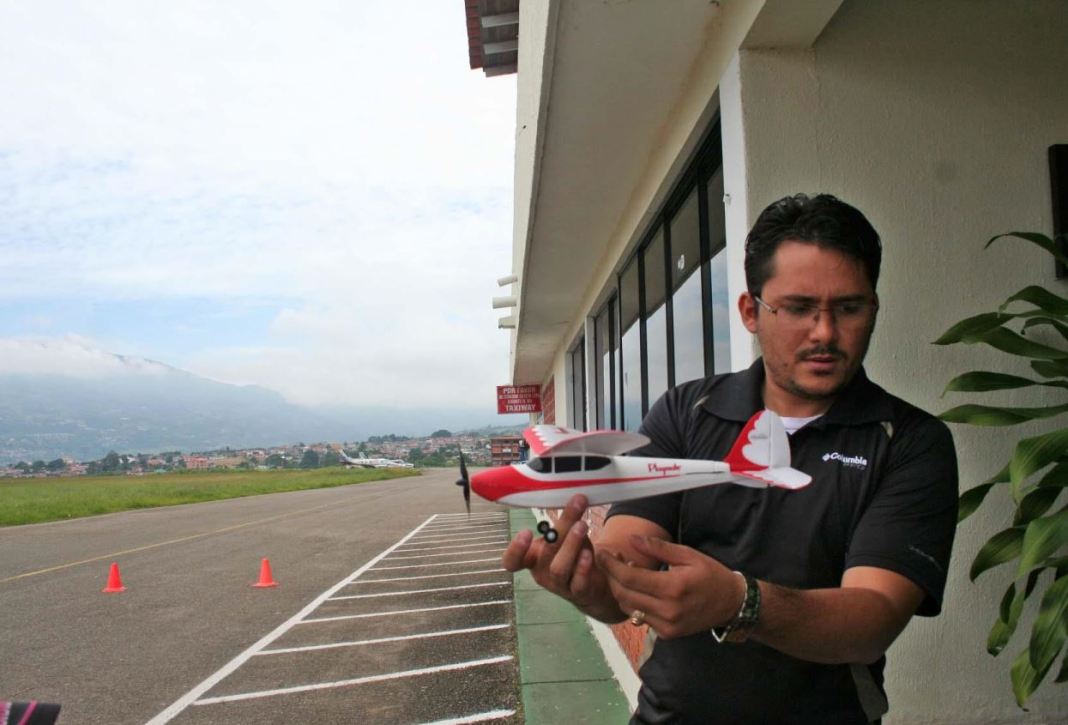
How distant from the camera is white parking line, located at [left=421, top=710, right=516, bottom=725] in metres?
5.07

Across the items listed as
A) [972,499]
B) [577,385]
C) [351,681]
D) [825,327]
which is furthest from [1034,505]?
[577,385]

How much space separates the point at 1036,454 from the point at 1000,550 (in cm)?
36

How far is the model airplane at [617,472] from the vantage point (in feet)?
4.89

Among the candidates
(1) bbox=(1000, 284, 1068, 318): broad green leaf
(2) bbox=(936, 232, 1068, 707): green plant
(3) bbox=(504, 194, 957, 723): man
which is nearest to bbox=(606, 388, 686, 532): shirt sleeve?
(3) bbox=(504, 194, 957, 723): man

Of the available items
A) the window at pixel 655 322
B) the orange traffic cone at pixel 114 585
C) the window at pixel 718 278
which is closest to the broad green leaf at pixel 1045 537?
the window at pixel 718 278

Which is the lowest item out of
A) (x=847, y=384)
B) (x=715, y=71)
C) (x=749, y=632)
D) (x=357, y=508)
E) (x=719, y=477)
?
(x=357, y=508)

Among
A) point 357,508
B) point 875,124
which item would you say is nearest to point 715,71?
point 875,124

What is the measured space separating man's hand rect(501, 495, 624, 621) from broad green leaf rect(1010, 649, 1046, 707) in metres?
1.39

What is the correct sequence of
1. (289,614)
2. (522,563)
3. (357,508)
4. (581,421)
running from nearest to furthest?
(522,563) → (289,614) → (581,421) → (357,508)

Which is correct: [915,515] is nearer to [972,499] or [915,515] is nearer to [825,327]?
Result: [825,327]

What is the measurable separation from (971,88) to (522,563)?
107 inches

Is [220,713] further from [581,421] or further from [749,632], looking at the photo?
[581,421]

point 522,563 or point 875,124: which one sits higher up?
point 875,124

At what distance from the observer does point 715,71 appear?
3490mm
